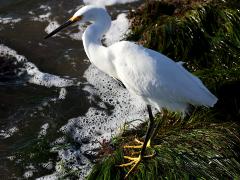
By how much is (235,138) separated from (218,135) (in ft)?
0.51

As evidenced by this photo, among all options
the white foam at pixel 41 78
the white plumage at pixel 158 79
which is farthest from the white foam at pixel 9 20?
the white plumage at pixel 158 79

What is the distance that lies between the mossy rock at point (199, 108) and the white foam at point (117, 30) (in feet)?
1.12

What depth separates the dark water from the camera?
527cm

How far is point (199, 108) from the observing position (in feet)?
16.5

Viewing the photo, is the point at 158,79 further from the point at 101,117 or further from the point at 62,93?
the point at 62,93

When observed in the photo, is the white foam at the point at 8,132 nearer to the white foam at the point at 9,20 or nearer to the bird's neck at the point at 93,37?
the bird's neck at the point at 93,37

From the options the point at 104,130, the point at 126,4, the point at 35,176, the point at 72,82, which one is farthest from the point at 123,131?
the point at 126,4

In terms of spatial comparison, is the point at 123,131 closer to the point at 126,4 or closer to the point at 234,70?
the point at 234,70

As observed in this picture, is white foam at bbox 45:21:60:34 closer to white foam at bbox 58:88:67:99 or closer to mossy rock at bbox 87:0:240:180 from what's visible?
mossy rock at bbox 87:0:240:180

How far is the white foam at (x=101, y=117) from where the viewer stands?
5250 mm

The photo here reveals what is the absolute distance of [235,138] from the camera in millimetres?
4555

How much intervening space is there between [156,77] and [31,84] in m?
2.52

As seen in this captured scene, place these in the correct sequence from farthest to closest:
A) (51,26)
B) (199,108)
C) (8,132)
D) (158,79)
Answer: (51,26) < (8,132) < (199,108) < (158,79)

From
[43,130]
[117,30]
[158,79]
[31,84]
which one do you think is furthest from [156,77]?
[117,30]
